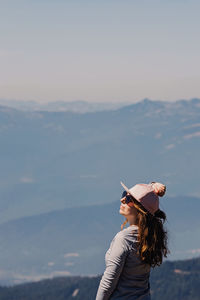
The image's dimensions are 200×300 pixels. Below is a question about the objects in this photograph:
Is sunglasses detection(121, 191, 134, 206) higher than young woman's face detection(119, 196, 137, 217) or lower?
higher

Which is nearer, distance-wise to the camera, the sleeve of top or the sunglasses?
the sleeve of top

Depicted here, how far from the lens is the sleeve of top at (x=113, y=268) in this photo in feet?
27.7

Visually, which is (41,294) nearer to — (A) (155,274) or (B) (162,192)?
(A) (155,274)

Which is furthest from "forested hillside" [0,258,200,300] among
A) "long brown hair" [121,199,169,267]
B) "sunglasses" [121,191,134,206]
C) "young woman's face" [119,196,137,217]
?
"sunglasses" [121,191,134,206]

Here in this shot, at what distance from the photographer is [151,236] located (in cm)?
903

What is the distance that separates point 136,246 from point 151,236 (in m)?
0.33

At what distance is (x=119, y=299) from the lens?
342 inches

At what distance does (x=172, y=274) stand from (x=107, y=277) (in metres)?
191

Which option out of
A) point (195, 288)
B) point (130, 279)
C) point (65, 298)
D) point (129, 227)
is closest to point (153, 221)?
point (129, 227)

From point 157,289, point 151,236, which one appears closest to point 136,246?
point 151,236

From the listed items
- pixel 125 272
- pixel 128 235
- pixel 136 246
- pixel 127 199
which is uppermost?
pixel 127 199

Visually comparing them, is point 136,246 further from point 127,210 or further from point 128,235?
point 127,210

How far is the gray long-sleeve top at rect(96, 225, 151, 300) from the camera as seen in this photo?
8.53 m

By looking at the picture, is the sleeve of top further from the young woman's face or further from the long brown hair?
the young woman's face
